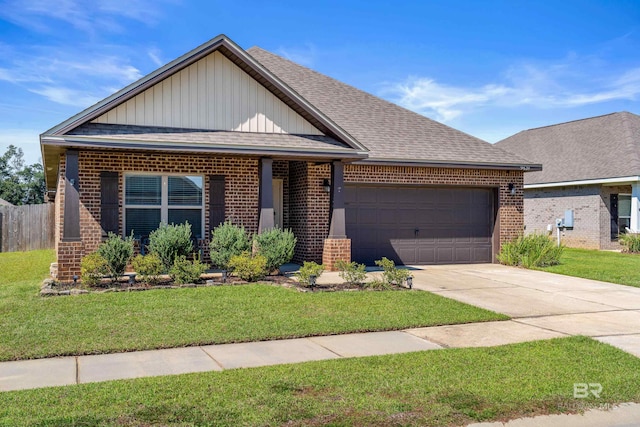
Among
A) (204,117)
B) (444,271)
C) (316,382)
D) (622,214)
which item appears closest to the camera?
(316,382)

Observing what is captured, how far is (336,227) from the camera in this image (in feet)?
48.5

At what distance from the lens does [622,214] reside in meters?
23.8

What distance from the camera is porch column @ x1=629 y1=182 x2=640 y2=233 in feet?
74.7

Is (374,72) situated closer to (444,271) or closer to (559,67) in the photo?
(559,67)

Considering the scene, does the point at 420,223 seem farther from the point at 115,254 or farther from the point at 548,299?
the point at 115,254

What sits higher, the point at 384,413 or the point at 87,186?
the point at 87,186

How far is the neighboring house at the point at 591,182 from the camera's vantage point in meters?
23.1

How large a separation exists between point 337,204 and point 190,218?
11.9 feet

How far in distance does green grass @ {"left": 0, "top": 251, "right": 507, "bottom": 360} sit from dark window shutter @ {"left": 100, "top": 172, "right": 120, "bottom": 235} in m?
2.44

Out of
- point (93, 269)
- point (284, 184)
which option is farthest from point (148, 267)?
point (284, 184)

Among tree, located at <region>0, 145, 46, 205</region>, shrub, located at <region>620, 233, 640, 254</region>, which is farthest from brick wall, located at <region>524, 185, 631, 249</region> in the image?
tree, located at <region>0, 145, 46, 205</region>

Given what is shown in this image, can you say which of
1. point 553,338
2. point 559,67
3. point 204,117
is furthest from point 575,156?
point 553,338

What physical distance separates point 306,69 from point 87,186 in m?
10.3

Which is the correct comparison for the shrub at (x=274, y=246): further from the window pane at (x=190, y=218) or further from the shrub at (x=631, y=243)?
the shrub at (x=631, y=243)
